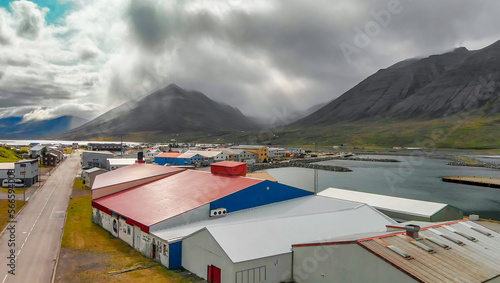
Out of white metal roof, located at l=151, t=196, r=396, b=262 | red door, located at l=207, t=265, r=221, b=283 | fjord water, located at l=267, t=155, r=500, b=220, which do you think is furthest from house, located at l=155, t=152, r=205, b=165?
red door, located at l=207, t=265, r=221, b=283

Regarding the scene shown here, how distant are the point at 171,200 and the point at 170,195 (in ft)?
4.10

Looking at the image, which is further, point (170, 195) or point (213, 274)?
point (170, 195)

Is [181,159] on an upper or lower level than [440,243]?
lower

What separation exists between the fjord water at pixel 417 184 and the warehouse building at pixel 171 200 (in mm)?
26117

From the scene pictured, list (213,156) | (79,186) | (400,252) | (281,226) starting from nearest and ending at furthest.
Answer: (400,252), (281,226), (79,186), (213,156)

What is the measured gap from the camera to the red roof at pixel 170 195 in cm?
1986

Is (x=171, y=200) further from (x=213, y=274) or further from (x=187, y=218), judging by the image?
(x=213, y=274)

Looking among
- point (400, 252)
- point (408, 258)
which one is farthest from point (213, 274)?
point (408, 258)

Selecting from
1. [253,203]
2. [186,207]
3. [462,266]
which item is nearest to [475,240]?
[462,266]

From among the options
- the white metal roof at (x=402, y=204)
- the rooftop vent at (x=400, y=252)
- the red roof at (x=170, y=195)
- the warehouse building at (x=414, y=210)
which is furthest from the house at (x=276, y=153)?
the rooftop vent at (x=400, y=252)

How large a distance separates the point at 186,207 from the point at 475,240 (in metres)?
14.8

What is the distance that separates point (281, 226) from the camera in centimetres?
1669

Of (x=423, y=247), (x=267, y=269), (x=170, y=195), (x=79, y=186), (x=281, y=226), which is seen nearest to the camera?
(x=423, y=247)

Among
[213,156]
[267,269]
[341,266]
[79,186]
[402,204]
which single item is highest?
[213,156]
